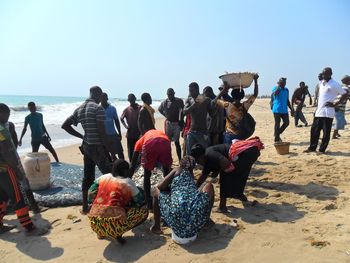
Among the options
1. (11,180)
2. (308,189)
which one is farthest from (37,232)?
(308,189)

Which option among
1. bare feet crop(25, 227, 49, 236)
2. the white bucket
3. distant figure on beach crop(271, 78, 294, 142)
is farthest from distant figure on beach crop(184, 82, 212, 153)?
distant figure on beach crop(271, 78, 294, 142)

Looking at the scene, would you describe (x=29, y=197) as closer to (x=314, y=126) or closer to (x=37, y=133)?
(x=37, y=133)

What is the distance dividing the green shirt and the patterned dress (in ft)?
14.6

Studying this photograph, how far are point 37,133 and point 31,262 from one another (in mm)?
4665

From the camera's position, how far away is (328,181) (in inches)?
230

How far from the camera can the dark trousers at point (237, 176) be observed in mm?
4895

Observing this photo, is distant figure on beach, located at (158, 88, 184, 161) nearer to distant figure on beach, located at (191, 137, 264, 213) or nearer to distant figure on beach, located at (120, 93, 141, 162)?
distant figure on beach, located at (120, 93, 141, 162)

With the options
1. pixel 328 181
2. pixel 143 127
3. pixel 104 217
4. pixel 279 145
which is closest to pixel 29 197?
pixel 104 217

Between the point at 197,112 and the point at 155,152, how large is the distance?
173 centimetres

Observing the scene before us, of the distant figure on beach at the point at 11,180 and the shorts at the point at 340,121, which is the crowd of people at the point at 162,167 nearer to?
the distant figure on beach at the point at 11,180

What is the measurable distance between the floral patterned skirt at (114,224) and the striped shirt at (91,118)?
1301 mm

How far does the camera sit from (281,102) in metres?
9.35

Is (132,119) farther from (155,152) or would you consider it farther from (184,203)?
(184,203)

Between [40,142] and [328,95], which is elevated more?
[328,95]
